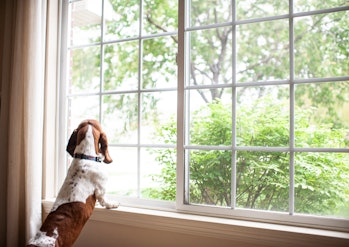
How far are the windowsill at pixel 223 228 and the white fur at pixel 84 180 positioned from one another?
0.26 m

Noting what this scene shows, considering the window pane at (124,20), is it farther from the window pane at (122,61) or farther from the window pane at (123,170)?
the window pane at (123,170)

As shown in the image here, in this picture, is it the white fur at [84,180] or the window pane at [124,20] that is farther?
the window pane at [124,20]

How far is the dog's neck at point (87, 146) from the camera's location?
173cm

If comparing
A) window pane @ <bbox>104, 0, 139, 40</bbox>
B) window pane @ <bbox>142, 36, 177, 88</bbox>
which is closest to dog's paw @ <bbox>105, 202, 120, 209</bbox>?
window pane @ <bbox>104, 0, 139, 40</bbox>

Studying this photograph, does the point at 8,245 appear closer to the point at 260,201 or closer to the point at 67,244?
the point at 67,244

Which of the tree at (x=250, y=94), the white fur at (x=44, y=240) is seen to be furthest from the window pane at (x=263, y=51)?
the white fur at (x=44, y=240)

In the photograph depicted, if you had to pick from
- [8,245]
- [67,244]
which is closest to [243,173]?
[67,244]

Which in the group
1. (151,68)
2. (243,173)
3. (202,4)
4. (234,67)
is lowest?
(243,173)

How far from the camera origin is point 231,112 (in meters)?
2.06

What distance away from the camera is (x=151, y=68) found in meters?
4.23

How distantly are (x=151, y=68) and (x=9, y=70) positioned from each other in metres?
2.17

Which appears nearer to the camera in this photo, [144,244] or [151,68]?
[144,244]

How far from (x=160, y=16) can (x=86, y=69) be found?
49.9 inches

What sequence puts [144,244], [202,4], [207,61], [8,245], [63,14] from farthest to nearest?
[202,4], [207,61], [63,14], [8,245], [144,244]
